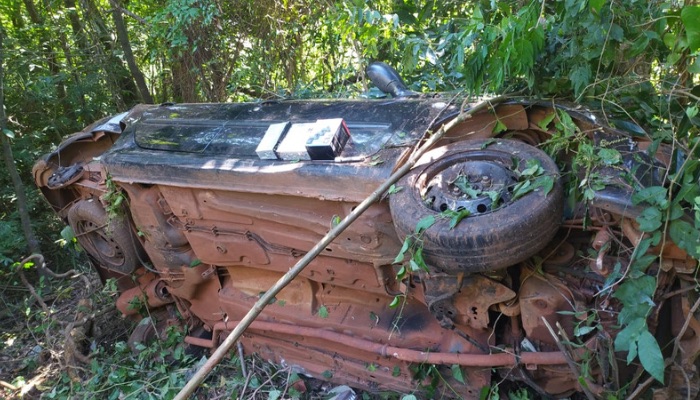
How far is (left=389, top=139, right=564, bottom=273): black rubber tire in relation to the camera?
2.25 meters

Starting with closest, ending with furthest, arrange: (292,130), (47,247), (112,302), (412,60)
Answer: (292,130)
(412,60)
(112,302)
(47,247)

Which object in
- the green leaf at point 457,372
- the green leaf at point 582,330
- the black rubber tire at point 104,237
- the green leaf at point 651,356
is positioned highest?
the green leaf at point 651,356

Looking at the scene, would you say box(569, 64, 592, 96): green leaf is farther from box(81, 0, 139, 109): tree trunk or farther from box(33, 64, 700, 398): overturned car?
box(81, 0, 139, 109): tree trunk

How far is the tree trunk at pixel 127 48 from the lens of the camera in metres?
7.11

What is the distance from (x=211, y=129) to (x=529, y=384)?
2413 millimetres

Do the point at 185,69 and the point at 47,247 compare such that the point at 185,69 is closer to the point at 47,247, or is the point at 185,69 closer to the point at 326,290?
the point at 47,247

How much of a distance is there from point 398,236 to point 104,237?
8.25 ft

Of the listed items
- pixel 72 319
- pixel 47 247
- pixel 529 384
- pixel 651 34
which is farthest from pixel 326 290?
pixel 47 247


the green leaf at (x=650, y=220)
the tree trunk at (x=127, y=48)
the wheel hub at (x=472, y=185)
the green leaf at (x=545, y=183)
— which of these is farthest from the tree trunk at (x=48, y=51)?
the green leaf at (x=650, y=220)

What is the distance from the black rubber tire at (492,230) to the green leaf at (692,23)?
69cm

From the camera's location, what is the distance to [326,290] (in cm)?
343

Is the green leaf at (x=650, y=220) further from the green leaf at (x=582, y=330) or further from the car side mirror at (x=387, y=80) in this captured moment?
the car side mirror at (x=387, y=80)

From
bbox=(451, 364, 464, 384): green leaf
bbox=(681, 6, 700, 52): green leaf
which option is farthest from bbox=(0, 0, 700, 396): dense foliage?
bbox=(451, 364, 464, 384): green leaf

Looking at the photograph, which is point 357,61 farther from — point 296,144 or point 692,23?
point 692,23
